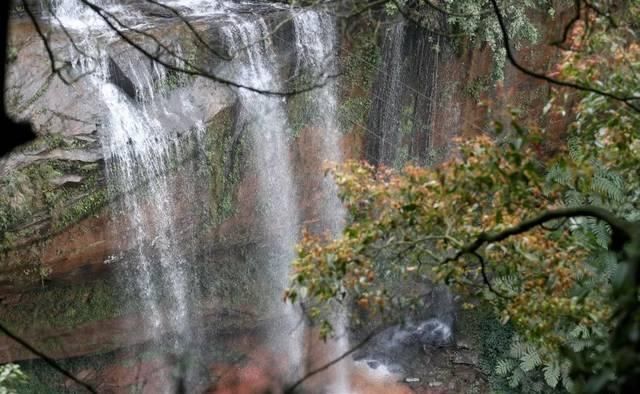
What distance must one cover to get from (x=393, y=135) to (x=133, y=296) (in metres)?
4.26

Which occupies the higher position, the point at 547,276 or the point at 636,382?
the point at 636,382

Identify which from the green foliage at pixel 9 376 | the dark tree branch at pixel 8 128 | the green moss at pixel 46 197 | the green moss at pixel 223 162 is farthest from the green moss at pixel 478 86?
the dark tree branch at pixel 8 128

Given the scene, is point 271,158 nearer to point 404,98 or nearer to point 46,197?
point 404,98

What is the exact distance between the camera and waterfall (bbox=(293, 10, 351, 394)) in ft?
29.2

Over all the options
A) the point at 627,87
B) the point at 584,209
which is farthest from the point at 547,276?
the point at 584,209

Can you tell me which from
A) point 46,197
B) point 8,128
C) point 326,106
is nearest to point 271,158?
point 326,106

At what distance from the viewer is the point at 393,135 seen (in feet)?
32.4

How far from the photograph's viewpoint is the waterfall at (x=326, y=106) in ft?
29.2

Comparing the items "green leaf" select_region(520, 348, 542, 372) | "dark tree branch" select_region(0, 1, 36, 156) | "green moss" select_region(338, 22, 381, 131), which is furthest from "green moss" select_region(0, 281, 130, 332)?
"dark tree branch" select_region(0, 1, 36, 156)

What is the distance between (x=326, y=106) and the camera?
9.38 meters

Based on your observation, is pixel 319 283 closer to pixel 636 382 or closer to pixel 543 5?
pixel 636 382

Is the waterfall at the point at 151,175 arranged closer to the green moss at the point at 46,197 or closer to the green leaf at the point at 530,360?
the green moss at the point at 46,197

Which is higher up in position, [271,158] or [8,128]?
[8,128]

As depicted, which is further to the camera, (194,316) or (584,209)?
(194,316)
